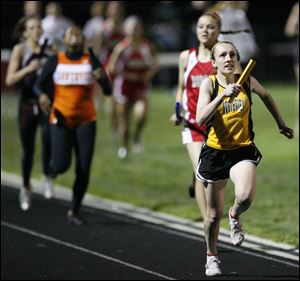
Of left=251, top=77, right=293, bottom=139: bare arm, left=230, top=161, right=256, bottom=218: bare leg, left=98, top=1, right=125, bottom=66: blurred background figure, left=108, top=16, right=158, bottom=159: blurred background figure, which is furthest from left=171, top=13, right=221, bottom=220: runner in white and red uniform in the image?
left=98, top=1, right=125, bottom=66: blurred background figure

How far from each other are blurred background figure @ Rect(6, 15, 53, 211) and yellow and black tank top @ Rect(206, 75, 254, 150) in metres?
5.41

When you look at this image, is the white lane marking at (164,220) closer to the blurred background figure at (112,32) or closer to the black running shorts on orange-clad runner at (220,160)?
the black running shorts on orange-clad runner at (220,160)

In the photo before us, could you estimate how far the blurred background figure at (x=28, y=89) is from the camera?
13430 millimetres

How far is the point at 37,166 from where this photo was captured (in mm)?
20234

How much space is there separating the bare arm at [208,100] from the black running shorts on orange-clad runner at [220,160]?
0.46 meters

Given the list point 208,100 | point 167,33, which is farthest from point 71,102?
A: point 167,33

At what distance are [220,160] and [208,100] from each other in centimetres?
59

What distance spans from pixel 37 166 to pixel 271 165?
3.92 m

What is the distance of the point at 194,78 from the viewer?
34.4 ft

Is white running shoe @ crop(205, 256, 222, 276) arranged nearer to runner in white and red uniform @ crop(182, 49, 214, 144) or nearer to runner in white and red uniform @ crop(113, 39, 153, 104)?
runner in white and red uniform @ crop(182, 49, 214, 144)

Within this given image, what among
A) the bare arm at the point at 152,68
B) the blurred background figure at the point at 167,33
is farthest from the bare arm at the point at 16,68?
the blurred background figure at the point at 167,33

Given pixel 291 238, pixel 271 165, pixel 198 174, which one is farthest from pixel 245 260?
pixel 271 165

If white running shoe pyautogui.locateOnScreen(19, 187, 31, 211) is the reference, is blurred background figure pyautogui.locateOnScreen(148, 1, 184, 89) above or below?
below

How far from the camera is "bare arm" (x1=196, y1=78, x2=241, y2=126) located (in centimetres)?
704
